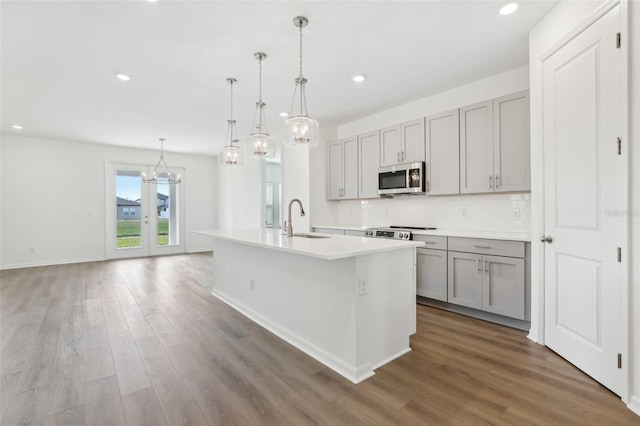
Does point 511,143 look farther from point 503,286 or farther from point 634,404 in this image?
point 634,404

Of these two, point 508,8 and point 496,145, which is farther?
point 496,145

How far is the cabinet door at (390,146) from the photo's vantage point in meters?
4.18

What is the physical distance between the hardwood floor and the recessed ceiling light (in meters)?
2.69

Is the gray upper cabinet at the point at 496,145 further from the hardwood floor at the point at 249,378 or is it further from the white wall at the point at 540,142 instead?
the hardwood floor at the point at 249,378

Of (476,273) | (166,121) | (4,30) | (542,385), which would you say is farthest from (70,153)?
(542,385)

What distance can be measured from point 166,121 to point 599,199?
561 centimetres

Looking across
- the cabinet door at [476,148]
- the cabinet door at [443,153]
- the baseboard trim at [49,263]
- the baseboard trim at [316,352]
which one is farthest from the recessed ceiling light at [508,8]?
the baseboard trim at [49,263]

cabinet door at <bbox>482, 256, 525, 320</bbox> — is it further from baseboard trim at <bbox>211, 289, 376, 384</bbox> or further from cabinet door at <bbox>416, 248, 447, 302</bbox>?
baseboard trim at <bbox>211, 289, 376, 384</bbox>

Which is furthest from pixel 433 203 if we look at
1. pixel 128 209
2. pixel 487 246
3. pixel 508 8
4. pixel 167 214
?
pixel 128 209

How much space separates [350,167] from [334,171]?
39cm

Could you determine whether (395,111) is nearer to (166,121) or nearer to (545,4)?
(545,4)

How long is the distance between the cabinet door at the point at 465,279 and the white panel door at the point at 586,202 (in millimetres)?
663

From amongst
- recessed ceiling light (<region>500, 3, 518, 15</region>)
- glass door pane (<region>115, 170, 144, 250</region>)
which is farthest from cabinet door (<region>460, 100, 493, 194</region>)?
glass door pane (<region>115, 170, 144, 250</region>)

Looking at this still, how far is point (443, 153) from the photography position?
3.69 m
